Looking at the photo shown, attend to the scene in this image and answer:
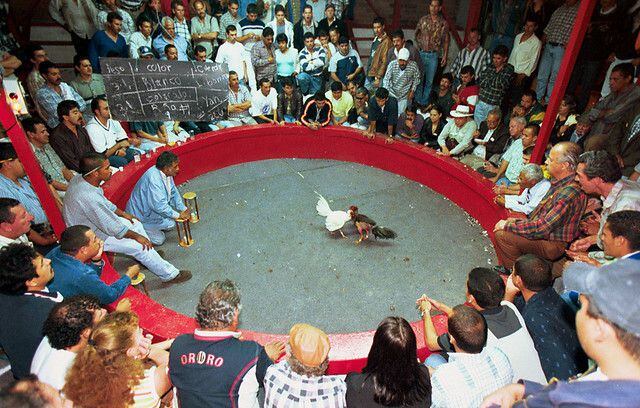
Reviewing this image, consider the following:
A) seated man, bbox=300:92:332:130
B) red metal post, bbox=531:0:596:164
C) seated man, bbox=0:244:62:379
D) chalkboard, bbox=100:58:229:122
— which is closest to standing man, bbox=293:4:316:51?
seated man, bbox=300:92:332:130

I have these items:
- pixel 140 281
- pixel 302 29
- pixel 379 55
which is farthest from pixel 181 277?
pixel 302 29

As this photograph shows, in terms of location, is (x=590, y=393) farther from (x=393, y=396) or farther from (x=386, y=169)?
(x=386, y=169)

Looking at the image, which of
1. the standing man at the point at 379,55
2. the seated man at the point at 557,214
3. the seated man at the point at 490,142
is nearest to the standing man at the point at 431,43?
the standing man at the point at 379,55

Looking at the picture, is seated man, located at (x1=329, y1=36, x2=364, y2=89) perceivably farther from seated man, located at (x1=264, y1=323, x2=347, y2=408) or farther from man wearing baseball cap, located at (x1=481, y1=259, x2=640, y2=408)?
man wearing baseball cap, located at (x1=481, y1=259, x2=640, y2=408)

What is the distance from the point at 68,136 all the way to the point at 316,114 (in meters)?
3.71

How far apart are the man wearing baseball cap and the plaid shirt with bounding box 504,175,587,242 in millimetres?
2603

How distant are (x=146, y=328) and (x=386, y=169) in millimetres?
4653

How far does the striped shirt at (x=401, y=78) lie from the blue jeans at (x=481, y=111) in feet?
3.82

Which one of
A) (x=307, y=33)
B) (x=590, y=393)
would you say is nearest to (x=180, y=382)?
(x=590, y=393)

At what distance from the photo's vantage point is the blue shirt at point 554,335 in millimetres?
2625

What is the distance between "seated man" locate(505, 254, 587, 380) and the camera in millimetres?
2637

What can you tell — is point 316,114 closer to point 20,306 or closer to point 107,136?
point 107,136

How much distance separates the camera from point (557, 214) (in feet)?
12.3

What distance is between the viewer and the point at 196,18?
7695 millimetres
